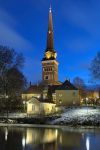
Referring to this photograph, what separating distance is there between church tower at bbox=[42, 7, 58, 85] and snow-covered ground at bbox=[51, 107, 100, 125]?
8331 centimetres

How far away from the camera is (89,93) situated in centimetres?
16600

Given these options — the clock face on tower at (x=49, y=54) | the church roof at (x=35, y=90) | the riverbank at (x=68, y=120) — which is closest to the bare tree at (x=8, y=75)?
the riverbank at (x=68, y=120)

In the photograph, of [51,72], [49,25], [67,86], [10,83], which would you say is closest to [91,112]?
[10,83]

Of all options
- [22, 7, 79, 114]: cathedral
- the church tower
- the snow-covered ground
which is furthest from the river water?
the church tower

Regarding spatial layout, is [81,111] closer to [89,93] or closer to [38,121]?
[38,121]

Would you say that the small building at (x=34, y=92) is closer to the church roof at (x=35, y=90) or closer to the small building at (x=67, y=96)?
the church roof at (x=35, y=90)

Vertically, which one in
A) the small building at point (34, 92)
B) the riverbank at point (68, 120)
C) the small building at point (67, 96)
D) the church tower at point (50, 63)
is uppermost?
the church tower at point (50, 63)

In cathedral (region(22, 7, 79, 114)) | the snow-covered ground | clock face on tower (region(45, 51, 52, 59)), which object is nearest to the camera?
the snow-covered ground

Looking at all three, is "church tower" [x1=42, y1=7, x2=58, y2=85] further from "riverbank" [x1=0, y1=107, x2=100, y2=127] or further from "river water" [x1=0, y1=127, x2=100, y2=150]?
"river water" [x1=0, y1=127, x2=100, y2=150]

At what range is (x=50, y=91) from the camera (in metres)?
120

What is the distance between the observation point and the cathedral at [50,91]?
9456cm

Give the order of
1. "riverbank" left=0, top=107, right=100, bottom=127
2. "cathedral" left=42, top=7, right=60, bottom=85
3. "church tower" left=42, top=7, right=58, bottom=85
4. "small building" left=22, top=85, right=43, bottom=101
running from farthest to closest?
"church tower" left=42, top=7, right=58, bottom=85
"cathedral" left=42, top=7, right=60, bottom=85
"small building" left=22, top=85, right=43, bottom=101
"riverbank" left=0, top=107, right=100, bottom=127

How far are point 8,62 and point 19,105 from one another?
64.7 ft

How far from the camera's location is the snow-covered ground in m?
64.2
